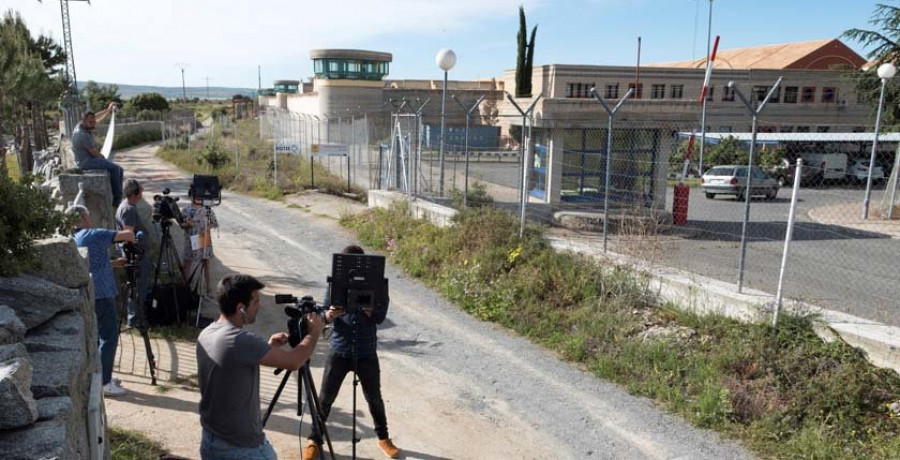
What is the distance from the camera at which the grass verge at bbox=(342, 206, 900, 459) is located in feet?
18.1

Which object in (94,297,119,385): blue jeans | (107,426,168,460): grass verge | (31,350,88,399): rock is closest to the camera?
(31,350,88,399): rock

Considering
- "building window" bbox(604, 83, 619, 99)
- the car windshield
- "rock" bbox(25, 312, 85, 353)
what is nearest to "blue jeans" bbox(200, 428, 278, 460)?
"rock" bbox(25, 312, 85, 353)

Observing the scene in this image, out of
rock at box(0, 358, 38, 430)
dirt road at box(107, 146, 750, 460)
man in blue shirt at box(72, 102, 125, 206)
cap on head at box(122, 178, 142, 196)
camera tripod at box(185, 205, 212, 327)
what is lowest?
dirt road at box(107, 146, 750, 460)

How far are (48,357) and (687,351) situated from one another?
555cm

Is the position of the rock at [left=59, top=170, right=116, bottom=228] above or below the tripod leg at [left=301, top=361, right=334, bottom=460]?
above

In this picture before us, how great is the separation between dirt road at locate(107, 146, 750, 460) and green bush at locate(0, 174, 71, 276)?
1.86 m

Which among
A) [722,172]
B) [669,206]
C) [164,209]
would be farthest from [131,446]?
[722,172]

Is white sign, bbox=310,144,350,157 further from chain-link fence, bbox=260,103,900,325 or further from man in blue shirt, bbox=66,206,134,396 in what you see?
man in blue shirt, bbox=66,206,134,396

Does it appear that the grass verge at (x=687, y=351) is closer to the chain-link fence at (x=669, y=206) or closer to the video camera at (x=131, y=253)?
the chain-link fence at (x=669, y=206)

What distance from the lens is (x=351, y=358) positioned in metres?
→ 5.11

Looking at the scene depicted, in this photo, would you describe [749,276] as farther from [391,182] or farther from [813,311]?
[391,182]

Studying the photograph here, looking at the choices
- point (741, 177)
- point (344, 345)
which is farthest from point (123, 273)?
point (741, 177)

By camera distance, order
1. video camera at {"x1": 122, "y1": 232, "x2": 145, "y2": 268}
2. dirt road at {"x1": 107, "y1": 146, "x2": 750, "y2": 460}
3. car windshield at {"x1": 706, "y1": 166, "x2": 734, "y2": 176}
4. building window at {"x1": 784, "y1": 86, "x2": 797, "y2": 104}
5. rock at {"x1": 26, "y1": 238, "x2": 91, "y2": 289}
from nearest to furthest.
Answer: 1. rock at {"x1": 26, "y1": 238, "x2": 91, "y2": 289}
2. dirt road at {"x1": 107, "y1": 146, "x2": 750, "y2": 460}
3. video camera at {"x1": 122, "y1": 232, "x2": 145, "y2": 268}
4. car windshield at {"x1": 706, "y1": 166, "x2": 734, "y2": 176}
5. building window at {"x1": 784, "y1": 86, "x2": 797, "y2": 104}

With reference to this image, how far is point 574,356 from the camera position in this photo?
24.0 ft
